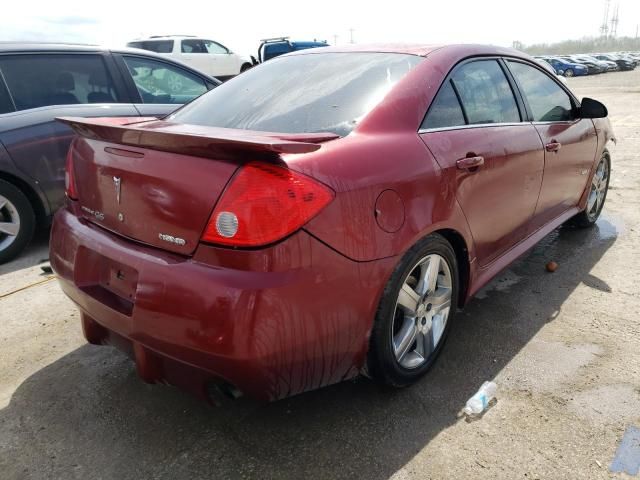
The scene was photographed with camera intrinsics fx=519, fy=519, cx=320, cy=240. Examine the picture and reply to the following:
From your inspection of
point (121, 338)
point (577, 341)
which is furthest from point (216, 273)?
point (577, 341)

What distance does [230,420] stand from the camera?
7.29ft

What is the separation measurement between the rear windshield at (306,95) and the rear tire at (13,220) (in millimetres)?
2009

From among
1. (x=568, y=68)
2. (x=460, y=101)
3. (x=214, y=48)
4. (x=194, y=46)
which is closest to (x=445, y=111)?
(x=460, y=101)

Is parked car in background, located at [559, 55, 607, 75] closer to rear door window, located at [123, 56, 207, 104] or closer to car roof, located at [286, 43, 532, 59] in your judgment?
rear door window, located at [123, 56, 207, 104]

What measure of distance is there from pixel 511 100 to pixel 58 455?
9.47 ft

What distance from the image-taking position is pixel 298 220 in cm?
168

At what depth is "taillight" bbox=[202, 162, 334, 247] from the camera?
1.66 m

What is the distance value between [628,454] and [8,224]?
166 inches

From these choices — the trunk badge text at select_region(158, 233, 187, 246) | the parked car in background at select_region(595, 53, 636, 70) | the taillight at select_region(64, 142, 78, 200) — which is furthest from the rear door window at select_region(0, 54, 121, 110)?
the parked car in background at select_region(595, 53, 636, 70)

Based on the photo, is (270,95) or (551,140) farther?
(551,140)

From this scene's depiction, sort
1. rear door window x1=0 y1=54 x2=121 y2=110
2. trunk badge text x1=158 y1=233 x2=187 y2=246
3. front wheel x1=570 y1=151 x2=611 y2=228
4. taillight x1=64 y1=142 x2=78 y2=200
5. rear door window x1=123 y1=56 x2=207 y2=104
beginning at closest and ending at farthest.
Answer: trunk badge text x1=158 y1=233 x2=187 y2=246
taillight x1=64 y1=142 x2=78 y2=200
rear door window x1=0 y1=54 x2=121 y2=110
front wheel x1=570 y1=151 x2=611 y2=228
rear door window x1=123 y1=56 x2=207 y2=104

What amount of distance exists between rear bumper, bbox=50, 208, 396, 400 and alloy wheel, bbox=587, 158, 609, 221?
320cm

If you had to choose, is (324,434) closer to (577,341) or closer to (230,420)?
(230,420)

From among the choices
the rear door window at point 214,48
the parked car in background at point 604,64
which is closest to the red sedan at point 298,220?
the rear door window at point 214,48
